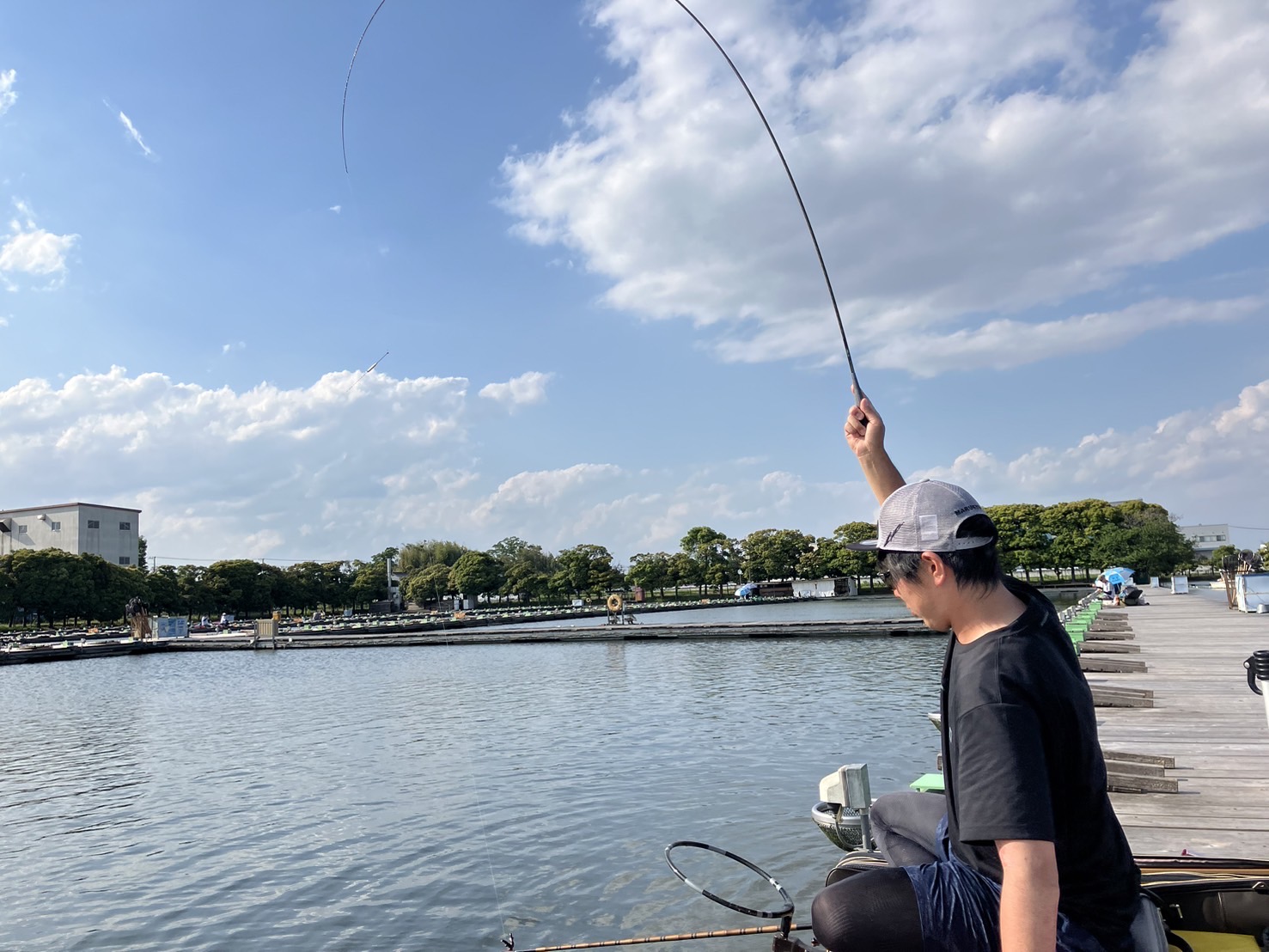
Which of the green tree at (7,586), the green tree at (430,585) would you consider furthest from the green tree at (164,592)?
the green tree at (430,585)

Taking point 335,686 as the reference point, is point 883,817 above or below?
above

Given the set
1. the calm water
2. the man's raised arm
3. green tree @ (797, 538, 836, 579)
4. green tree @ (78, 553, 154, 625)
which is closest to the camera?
the man's raised arm

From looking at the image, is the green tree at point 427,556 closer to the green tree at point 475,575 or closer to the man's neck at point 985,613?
the green tree at point 475,575

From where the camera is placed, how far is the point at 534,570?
111438 millimetres

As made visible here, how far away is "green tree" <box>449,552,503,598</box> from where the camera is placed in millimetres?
100500

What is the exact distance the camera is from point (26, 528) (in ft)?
310

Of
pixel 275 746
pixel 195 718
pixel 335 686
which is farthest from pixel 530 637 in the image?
pixel 275 746

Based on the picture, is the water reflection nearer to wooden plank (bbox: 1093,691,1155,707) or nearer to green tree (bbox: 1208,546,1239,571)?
wooden plank (bbox: 1093,691,1155,707)

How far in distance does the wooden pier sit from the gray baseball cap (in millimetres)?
3519

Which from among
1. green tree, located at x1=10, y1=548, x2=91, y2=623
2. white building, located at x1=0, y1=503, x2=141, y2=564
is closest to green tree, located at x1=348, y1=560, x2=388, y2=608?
white building, located at x1=0, y1=503, x2=141, y2=564

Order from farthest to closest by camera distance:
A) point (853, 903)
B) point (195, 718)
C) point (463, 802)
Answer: point (195, 718), point (463, 802), point (853, 903)

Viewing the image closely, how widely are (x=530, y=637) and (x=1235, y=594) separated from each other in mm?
30274

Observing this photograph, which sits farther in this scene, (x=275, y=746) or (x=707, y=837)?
(x=275, y=746)

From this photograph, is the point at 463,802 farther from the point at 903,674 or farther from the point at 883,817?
the point at 903,674
